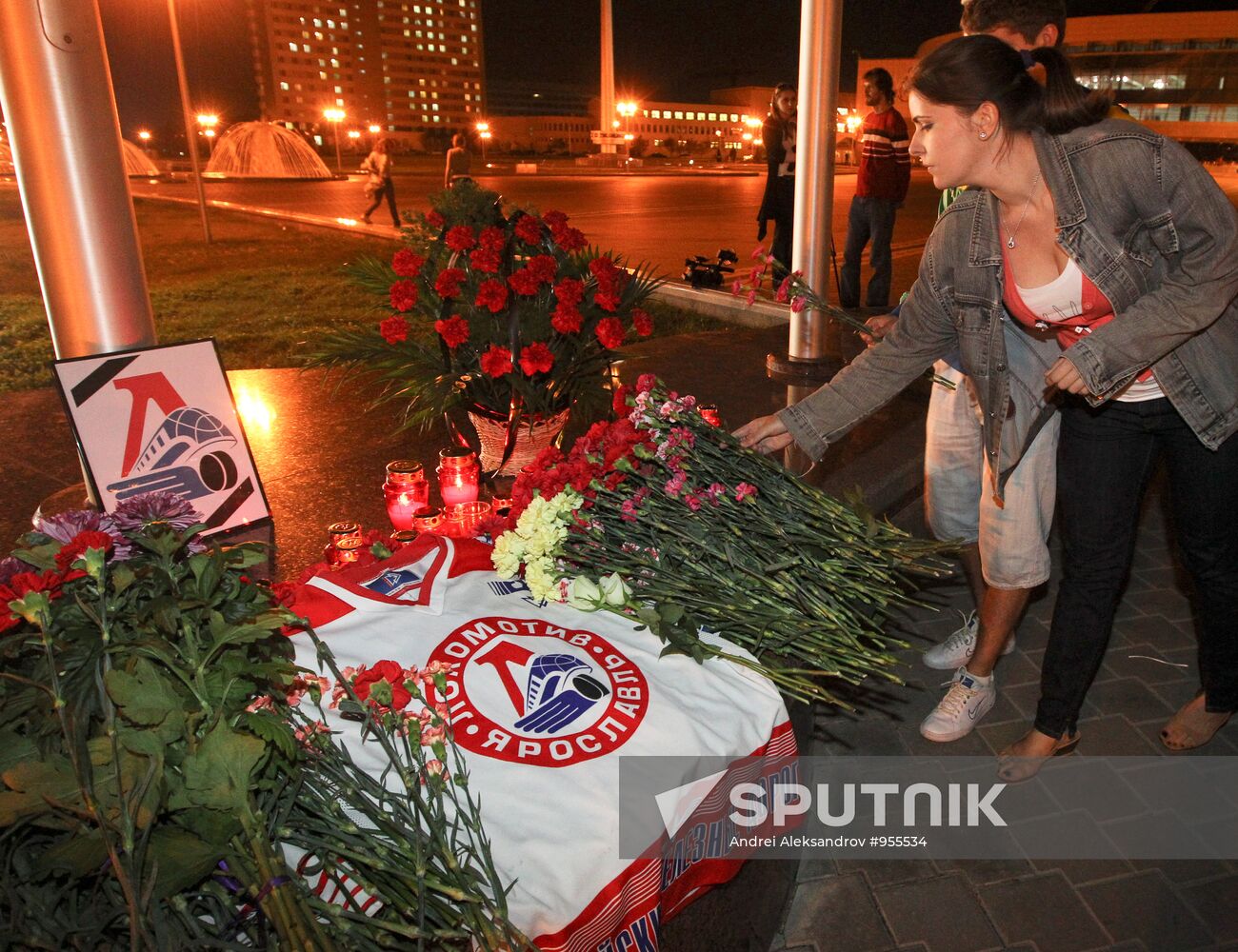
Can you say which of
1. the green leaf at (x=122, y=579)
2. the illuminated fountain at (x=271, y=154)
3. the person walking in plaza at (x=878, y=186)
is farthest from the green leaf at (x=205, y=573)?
the illuminated fountain at (x=271, y=154)

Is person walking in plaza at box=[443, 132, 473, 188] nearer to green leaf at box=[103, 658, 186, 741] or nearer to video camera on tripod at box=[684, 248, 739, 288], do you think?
video camera on tripod at box=[684, 248, 739, 288]

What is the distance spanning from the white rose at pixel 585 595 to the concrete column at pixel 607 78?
22.4 meters

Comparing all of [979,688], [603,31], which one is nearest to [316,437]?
[979,688]

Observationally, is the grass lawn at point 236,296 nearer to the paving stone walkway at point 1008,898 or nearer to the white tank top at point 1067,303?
the white tank top at point 1067,303

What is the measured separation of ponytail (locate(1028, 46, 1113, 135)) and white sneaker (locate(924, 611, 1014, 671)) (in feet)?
6.19

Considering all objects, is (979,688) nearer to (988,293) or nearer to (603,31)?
(988,293)

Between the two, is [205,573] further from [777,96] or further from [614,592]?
[777,96]

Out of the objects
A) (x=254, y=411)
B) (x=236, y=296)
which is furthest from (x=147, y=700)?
(x=236, y=296)

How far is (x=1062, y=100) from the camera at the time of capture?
2260mm

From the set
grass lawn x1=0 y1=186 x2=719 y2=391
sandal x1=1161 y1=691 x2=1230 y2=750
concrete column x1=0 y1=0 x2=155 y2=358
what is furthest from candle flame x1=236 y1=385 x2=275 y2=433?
sandal x1=1161 y1=691 x2=1230 y2=750

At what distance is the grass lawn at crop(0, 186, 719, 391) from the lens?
8.20 meters

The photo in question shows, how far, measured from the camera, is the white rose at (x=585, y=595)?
1.81m

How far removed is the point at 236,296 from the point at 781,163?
6407 millimetres

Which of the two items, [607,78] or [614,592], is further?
[607,78]
